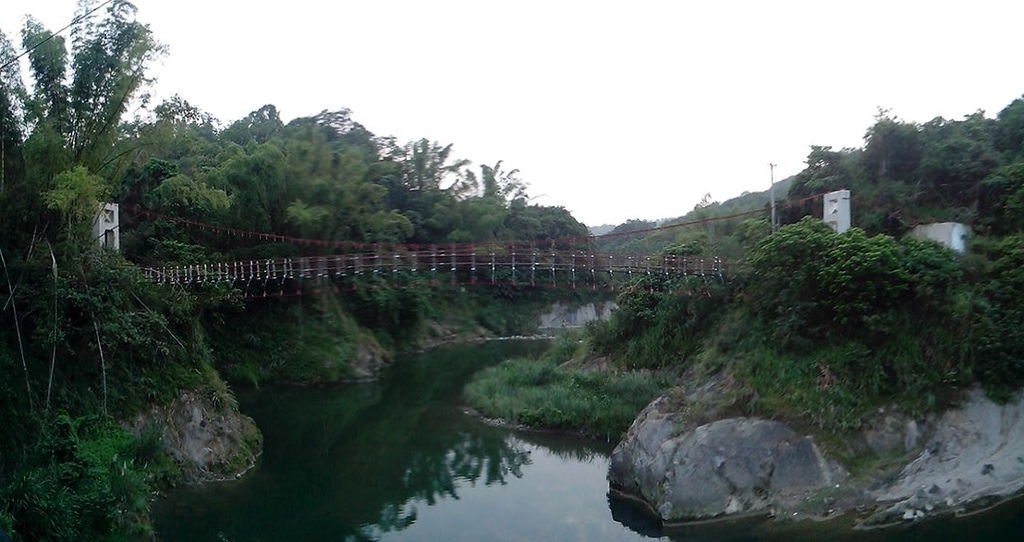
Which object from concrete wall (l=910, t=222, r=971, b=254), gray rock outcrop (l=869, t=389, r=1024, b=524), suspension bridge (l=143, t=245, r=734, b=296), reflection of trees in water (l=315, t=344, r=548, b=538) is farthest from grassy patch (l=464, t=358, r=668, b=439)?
gray rock outcrop (l=869, t=389, r=1024, b=524)

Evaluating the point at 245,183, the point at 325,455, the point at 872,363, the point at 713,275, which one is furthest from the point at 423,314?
the point at 872,363

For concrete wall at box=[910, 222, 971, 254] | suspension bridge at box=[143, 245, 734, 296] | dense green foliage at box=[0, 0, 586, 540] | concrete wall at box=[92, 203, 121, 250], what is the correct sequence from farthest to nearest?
suspension bridge at box=[143, 245, 734, 296], concrete wall at box=[92, 203, 121, 250], concrete wall at box=[910, 222, 971, 254], dense green foliage at box=[0, 0, 586, 540]

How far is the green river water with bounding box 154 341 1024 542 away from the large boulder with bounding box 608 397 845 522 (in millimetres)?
306

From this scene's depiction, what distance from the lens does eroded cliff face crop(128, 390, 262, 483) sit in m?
11.7

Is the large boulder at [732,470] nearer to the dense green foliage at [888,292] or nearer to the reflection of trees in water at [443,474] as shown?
the dense green foliage at [888,292]

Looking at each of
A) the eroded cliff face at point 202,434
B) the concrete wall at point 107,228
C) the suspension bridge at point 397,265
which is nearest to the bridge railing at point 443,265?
the suspension bridge at point 397,265

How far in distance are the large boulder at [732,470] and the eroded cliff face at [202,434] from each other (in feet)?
20.5

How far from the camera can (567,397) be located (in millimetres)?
15312

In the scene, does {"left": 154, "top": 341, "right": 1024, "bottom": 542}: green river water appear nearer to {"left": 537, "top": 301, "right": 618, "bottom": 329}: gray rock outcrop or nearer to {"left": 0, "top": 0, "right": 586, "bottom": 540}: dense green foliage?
{"left": 0, "top": 0, "right": 586, "bottom": 540}: dense green foliage

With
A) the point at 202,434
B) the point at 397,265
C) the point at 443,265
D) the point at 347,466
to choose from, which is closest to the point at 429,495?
the point at 347,466

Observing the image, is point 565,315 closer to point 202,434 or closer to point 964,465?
point 202,434

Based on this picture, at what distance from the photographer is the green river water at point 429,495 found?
955cm

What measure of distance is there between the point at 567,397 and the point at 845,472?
634cm

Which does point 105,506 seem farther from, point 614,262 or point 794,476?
point 614,262
